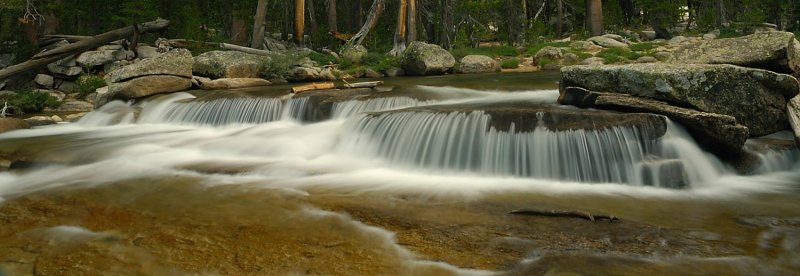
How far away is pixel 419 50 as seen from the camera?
→ 16172 mm

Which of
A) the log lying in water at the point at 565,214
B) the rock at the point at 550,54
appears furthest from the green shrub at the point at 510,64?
the log lying in water at the point at 565,214

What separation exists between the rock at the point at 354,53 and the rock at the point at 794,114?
13.7 meters

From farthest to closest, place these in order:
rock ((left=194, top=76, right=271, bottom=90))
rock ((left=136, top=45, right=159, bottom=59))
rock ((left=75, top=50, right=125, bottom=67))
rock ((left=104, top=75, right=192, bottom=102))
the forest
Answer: the forest, rock ((left=136, top=45, right=159, bottom=59)), rock ((left=75, top=50, right=125, bottom=67)), rock ((left=194, top=76, right=271, bottom=90)), rock ((left=104, top=75, right=192, bottom=102))

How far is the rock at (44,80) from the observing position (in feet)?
51.0

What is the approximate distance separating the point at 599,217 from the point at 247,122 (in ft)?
25.9

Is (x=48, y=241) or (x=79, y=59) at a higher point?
(x=79, y=59)

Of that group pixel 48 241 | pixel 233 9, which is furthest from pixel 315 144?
pixel 233 9

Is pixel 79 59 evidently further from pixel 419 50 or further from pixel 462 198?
pixel 462 198

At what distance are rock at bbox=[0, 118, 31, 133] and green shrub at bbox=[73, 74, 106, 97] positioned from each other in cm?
443

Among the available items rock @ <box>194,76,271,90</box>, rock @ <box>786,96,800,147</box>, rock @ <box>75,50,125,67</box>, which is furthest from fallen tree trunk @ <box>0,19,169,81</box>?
rock @ <box>786,96,800,147</box>

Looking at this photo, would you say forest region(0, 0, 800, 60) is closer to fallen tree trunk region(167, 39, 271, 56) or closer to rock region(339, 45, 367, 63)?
fallen tree trunk region(167, 39, 271, 56)

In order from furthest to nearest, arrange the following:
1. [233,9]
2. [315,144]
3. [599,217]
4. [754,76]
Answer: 1. [233,9]
2. [315,144]
3. [754,76]
4. [599,217]

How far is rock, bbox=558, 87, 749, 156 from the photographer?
5.68 metres

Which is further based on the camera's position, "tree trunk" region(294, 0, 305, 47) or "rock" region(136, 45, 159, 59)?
"tree trunk" region(294, 0, 305, 47)
